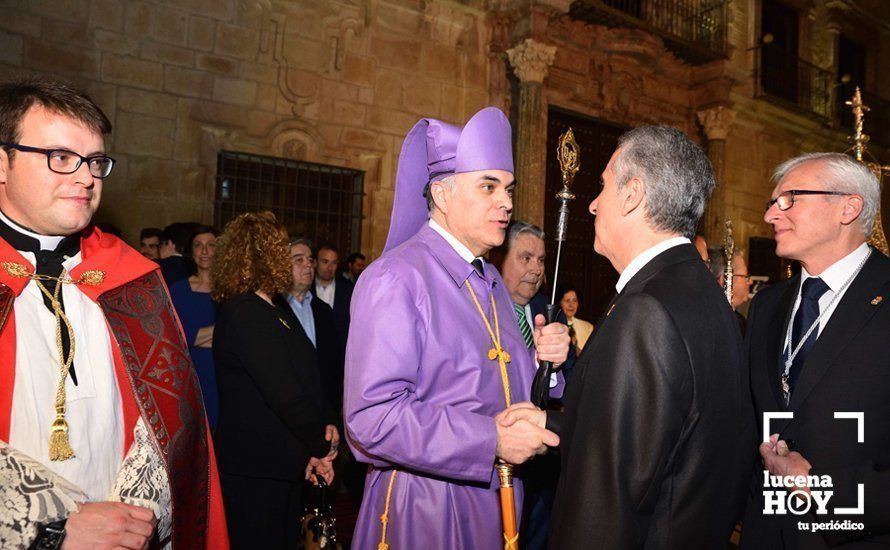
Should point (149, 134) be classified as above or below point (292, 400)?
above

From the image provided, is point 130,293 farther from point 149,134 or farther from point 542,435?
point 149,134

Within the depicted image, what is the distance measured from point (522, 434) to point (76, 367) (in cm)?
139

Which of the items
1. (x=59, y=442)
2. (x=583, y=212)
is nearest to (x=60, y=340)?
(x=59, y=442)

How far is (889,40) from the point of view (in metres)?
16.5

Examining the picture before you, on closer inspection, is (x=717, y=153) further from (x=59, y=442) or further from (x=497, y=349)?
(x=59, y=442)

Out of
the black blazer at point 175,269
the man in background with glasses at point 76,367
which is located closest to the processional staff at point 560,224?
the man in background with glasses at point 76,367

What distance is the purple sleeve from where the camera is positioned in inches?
74.3

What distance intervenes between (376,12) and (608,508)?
313 inches

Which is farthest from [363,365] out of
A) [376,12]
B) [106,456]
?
[376,12]

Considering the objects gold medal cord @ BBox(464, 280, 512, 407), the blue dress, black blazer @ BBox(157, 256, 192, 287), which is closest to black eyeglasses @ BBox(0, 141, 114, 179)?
gold medal cord @ BBox(464, 280, 512, 407)

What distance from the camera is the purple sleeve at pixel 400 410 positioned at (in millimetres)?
1888

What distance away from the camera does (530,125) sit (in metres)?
9.03

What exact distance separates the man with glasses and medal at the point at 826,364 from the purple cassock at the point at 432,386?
3.15ft

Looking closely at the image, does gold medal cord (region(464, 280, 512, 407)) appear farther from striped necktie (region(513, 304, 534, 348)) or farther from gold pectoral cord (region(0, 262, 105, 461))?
striped necktie (region(513, 304, 534, 348))
